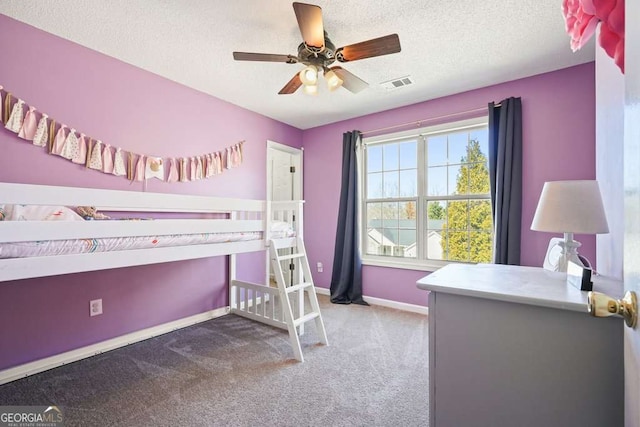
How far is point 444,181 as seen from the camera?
3188 mm

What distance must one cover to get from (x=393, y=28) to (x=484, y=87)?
56.2 inches

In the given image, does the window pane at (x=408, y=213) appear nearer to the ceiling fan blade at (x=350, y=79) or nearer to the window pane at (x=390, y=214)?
the window pane at (x=390, y=214)

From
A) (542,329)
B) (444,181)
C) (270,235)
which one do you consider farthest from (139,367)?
(444,181)

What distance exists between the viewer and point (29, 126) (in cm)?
193

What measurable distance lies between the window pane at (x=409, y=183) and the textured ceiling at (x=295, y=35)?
98cm

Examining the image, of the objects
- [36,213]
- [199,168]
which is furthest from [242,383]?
[199,168]

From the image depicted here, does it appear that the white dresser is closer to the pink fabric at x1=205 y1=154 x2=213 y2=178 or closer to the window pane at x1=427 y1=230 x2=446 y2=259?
the window pane at x1=427 y1=230 x2=446 y2=259

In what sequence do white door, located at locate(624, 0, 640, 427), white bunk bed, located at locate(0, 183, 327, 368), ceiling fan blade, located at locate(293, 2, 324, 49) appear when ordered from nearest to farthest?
white door, located at locate(624, 0, 640, 427) < white bunk bed, located at locate(0, 183, 327, 368) < ceiling fan blade, located at locate(293, 2, 324, 49)

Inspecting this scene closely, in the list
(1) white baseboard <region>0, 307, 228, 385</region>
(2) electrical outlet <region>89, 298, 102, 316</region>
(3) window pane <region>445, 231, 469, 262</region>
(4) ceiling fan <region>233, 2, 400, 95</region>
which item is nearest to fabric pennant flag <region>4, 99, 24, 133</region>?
(2) electrical outlet <region>89, 298, 102, 316</region>

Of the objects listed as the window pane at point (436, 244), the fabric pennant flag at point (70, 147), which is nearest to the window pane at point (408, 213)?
the window pane at point (436, 244)

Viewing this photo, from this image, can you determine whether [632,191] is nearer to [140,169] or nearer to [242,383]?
[242,383]

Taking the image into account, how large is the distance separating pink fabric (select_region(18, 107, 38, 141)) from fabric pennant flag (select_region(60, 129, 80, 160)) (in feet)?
0.57

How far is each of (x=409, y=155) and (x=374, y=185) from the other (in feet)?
1.88

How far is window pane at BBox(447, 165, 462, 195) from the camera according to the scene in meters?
3.07
